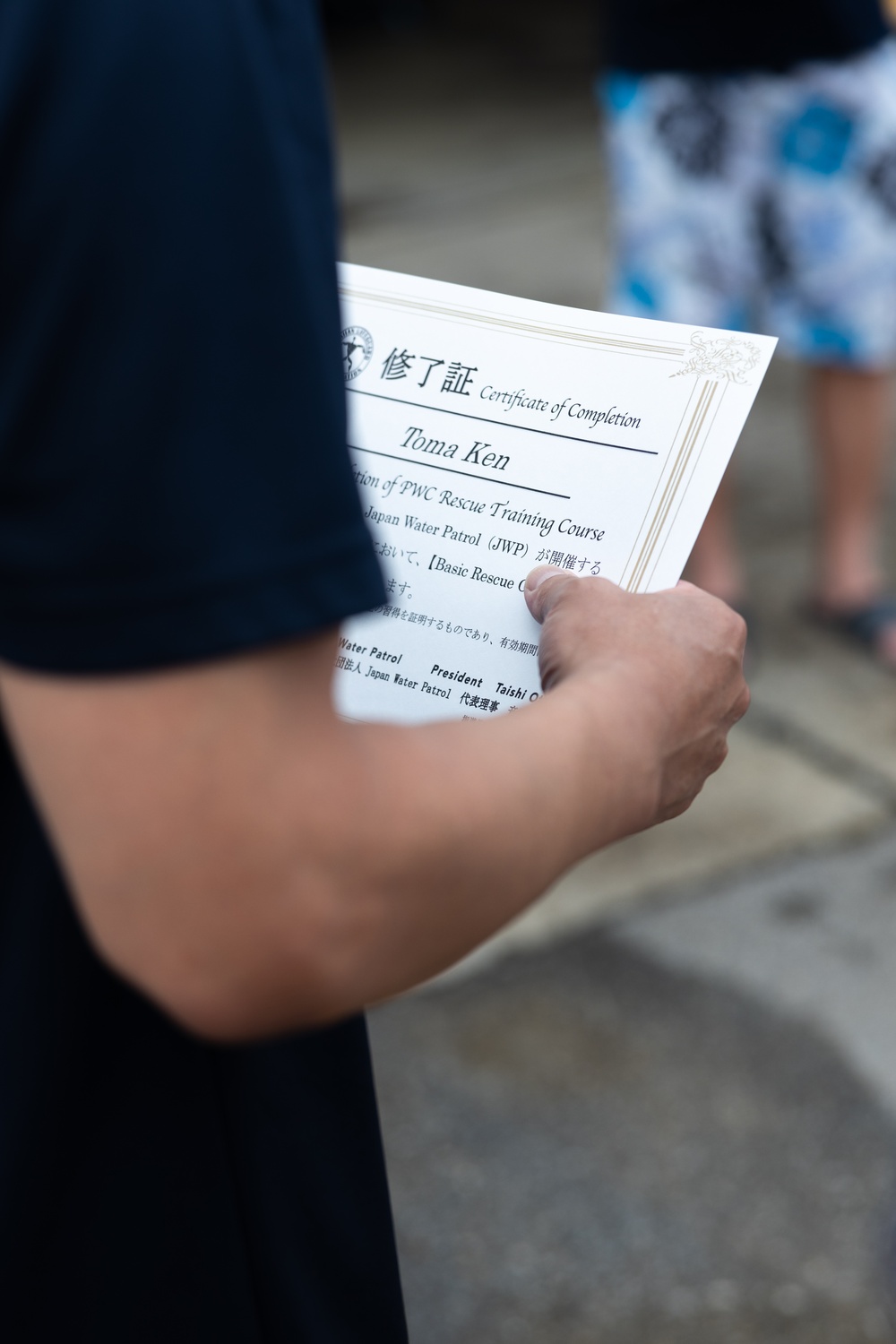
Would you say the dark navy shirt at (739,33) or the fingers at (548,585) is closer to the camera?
the fingers at (548,585)

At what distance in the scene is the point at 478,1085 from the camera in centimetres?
235

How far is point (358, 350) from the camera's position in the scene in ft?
3.42

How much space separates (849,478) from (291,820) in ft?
9.73

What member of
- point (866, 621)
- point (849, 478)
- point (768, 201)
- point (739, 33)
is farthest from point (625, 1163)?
point (739, 33)

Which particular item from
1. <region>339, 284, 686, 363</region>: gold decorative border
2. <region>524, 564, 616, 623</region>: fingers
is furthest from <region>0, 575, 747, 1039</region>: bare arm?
<region>339, 284, 686, 363</region>: gold decorative border

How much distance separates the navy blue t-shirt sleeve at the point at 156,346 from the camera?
564 millimetres

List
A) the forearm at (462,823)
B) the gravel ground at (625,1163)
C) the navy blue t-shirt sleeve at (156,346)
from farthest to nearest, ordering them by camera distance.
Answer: the gravel ground at (625,1163), the forearm at (462,823), the navy blue t-shirt sleeve at (156,346)

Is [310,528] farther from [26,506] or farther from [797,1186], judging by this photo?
[797,1186]

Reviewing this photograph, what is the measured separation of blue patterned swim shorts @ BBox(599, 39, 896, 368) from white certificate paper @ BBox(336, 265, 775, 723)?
204 centimetres

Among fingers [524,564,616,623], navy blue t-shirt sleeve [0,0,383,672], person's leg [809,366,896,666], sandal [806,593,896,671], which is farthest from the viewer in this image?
sandal [806,593,896,671]

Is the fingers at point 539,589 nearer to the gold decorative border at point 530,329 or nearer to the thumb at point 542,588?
the thumb at point 542,588

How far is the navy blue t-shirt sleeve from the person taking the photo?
564 millimetres
